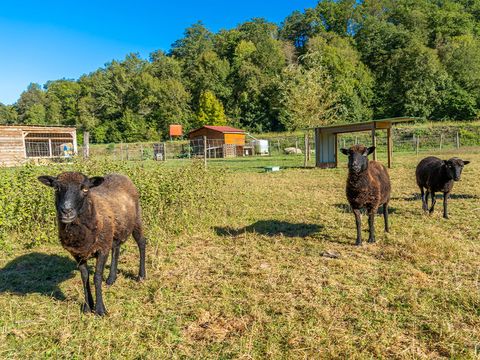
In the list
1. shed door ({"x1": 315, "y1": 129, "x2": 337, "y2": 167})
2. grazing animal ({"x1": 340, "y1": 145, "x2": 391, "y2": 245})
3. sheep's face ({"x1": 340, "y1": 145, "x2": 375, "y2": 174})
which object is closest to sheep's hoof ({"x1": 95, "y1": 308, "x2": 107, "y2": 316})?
grazing animal ({"x1": 340, "y1": 145, "x2": 391, "y2": 245})

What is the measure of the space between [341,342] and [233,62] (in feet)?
286

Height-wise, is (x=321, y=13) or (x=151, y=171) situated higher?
(x=321, y=13)

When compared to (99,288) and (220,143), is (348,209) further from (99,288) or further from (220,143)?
(220,143)

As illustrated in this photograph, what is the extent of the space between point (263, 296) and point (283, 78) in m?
55.8

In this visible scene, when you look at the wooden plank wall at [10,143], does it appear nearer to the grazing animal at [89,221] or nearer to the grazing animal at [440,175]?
the grazing animal at [89,221]

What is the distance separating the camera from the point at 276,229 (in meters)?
7.66

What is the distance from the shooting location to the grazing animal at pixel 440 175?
27.4 feet

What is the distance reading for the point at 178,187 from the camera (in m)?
8.25

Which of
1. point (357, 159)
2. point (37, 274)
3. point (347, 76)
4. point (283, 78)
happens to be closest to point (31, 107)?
point (283, 78)

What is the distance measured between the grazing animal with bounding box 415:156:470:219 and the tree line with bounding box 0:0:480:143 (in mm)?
47034

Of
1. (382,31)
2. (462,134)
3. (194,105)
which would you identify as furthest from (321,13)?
(462,134)

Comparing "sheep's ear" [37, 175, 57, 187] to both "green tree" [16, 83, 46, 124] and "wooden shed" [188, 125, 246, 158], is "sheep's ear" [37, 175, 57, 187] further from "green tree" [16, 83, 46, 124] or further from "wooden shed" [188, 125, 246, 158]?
"green tree" [16, 83, 46, 124]

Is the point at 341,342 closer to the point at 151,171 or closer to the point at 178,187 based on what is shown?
→ the point at 178,187

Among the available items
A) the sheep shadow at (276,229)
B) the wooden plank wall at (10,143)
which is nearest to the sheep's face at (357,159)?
the sheep shadow at (276,229)
